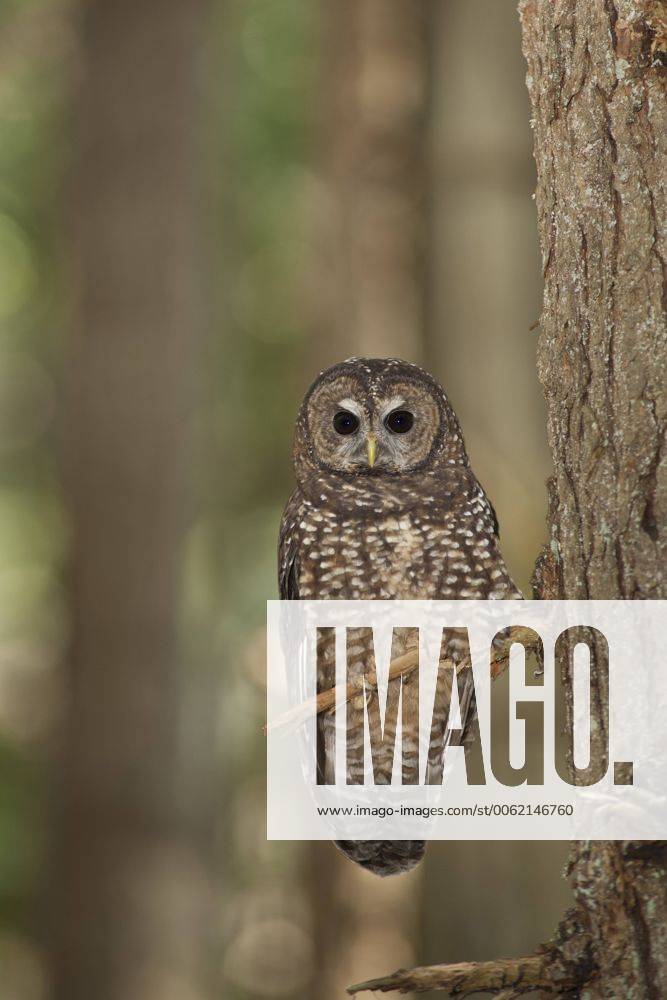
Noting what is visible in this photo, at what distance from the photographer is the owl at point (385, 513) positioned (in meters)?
2.30

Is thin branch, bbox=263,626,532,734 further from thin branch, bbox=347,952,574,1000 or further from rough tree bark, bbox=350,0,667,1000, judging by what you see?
thin branch, bbox=347,952,574,1000

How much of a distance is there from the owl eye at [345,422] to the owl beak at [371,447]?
0.04 metres

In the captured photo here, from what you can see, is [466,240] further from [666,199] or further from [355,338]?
[666,199]

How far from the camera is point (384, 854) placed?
2.63m

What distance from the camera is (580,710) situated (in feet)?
6.00

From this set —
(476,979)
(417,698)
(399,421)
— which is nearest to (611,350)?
(399,421)

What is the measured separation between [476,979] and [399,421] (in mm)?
1246

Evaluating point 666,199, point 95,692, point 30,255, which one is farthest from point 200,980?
point 30,255

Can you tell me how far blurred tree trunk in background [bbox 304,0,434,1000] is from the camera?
5.11 meters

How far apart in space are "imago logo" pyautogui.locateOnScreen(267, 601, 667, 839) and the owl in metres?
0.02

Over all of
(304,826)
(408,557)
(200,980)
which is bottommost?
(200,980)

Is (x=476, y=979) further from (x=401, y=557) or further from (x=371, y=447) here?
(x=371, y=447)

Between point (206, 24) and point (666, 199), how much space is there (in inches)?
141

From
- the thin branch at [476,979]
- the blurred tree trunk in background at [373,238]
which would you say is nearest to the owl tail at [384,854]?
the thin branch at [476,979]
